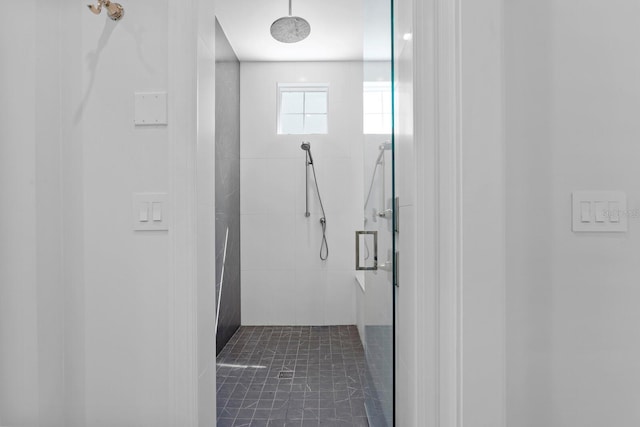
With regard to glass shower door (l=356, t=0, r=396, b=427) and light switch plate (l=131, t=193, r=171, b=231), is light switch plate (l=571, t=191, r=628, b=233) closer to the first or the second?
glass shower door (l=356, t=0, r=396, b=427)

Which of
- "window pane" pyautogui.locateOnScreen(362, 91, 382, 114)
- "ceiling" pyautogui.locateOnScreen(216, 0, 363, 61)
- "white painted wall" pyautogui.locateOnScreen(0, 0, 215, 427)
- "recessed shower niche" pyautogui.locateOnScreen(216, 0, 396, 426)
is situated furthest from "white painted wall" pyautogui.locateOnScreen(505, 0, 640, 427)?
"ceiling" pyautogui.locateOnScreen(216, 0, 363, 61)

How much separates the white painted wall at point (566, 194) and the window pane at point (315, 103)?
322 centimetres

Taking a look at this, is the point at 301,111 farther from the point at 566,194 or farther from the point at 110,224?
the point at 566,194

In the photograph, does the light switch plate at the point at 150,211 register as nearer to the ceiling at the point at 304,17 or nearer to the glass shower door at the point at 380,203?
the glass shower door at the point at 380,203

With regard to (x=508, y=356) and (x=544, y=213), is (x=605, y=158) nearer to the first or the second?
(x=544, y=213)

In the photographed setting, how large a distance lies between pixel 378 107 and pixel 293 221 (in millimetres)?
2613

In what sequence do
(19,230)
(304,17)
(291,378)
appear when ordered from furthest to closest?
(304,17) → (291,378) → (19,230)

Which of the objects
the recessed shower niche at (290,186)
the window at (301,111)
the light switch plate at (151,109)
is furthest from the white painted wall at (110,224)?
the window at (301,111)

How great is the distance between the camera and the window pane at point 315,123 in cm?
421

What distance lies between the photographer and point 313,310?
4125 millimetres

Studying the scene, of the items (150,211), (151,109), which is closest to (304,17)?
(151,109)

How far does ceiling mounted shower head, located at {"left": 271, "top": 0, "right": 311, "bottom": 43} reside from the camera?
280 centimetres

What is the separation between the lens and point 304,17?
10.7 ft

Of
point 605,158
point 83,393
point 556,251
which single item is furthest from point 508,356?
point 83,393
